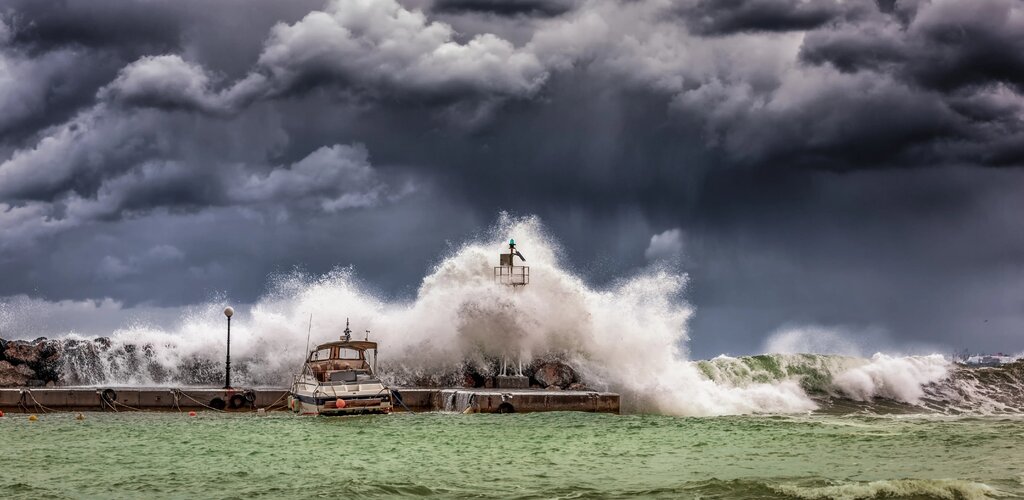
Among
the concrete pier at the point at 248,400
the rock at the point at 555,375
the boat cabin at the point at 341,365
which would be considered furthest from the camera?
the rock at the point at 555,375

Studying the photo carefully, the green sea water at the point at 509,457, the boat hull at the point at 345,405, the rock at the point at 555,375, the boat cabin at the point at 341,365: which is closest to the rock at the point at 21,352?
the green sea water at the point at 509,457

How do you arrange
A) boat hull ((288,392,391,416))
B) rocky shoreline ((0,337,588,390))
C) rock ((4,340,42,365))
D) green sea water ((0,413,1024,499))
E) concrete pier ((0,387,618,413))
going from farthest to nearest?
Answer: rock ((4,340,42,365)), rocky shoreline ((0,337,588,390)), concrete pier ((0,387,618,413)), boat hull ((288,392,391,416)), green sea water ((0,413,1024,499))

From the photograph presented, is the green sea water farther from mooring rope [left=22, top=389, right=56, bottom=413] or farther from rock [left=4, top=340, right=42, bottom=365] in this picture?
rock [left=4, top=340, right=42, bottom=365]

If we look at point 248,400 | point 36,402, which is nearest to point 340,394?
point 248,400

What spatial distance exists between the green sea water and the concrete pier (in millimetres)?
1342

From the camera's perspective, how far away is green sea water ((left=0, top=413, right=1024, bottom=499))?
1795 cm

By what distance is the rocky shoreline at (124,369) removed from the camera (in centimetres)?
4172

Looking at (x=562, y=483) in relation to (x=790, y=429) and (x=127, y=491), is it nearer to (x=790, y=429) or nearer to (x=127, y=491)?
(x=127, y=491)

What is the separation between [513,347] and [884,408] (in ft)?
56.0

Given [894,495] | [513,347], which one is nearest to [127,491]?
[894,495]

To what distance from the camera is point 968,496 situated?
51.2ft

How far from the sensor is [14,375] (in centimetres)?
4397

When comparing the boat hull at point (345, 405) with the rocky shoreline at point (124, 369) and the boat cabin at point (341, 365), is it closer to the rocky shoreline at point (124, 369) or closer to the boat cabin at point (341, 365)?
the boat cabin at point (341, 365)

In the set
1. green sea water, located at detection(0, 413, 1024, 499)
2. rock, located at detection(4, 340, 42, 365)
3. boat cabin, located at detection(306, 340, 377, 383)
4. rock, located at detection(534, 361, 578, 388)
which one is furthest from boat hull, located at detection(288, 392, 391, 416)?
rock, located at detection(4, 340, 42, 365)
